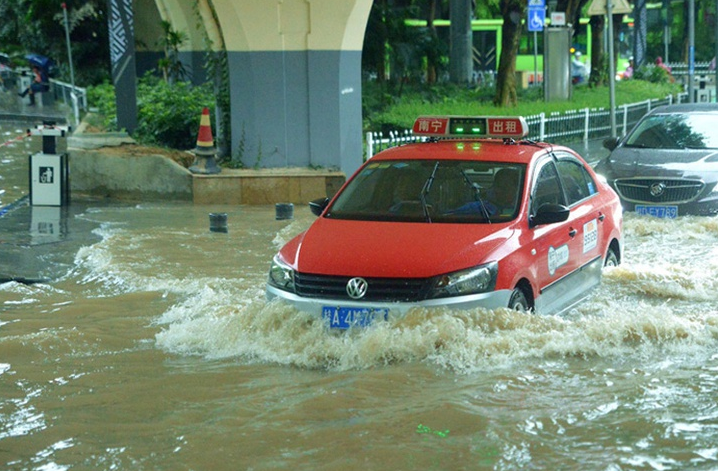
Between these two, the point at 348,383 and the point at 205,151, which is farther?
the point at 205,151

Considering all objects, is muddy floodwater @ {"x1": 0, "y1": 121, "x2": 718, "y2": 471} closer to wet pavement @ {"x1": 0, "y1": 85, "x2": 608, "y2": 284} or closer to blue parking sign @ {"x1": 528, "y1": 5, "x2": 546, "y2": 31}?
wet pavement @ {"x1": 0, "y1": 85, "x2": 608, "y2": 284}

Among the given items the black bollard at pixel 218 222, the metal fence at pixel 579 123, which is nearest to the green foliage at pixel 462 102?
the metal fence at pixel 579 123

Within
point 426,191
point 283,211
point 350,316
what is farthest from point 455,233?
point 283,211

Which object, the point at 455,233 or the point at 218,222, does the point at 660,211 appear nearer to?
the point at 218,222

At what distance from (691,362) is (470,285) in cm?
154

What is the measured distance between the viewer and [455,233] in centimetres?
788

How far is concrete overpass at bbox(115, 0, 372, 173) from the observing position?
16734 millimetres

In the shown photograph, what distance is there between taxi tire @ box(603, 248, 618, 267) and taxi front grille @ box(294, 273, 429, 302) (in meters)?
3.28

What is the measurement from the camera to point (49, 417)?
21.8ft

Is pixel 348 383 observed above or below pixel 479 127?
below

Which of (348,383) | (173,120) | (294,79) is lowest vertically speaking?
(348,383)

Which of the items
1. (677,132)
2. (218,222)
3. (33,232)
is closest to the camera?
(33,232)

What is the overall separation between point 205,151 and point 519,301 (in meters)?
9.51

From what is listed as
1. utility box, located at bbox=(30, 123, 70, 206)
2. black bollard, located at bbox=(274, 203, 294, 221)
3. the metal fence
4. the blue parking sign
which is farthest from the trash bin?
the blue parking sign
